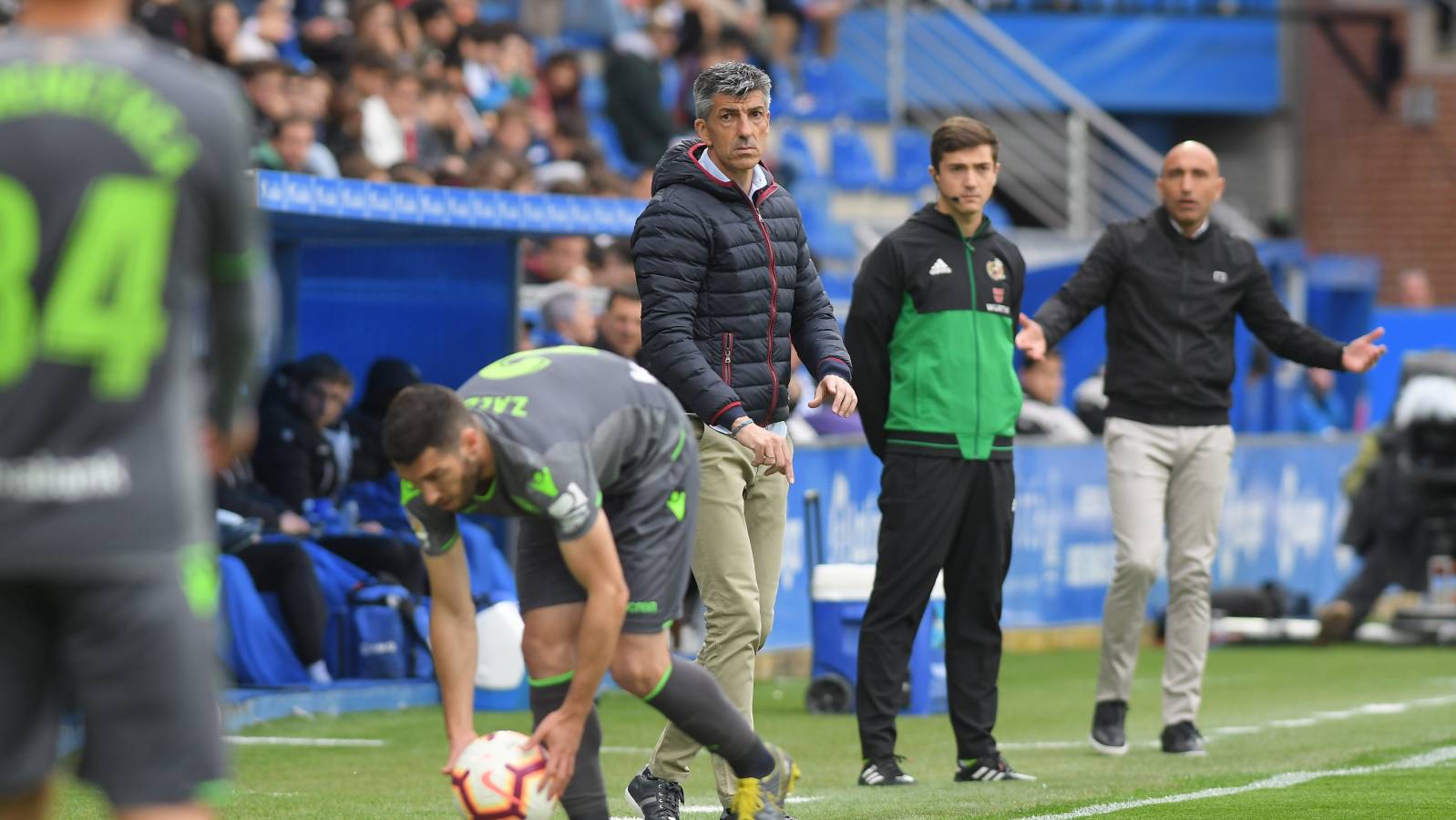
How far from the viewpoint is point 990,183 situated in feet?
28.5

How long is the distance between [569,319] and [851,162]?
929 cm

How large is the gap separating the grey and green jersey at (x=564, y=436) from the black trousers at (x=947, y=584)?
2.59 metres

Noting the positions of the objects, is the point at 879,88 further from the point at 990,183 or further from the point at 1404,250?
the point at 990,183

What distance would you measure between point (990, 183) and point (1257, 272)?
5.95ft

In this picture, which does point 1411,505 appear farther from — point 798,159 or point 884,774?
point 884,774

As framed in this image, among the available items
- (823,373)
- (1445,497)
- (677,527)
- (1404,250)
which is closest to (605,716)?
(823,373)

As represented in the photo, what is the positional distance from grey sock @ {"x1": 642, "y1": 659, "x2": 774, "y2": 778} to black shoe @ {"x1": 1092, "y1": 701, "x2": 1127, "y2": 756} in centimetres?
350

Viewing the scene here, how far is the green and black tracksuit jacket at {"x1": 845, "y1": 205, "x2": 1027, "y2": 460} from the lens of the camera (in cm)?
862

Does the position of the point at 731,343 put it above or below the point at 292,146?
below

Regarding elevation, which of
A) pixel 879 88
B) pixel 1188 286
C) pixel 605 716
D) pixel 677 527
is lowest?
pixel 605 716

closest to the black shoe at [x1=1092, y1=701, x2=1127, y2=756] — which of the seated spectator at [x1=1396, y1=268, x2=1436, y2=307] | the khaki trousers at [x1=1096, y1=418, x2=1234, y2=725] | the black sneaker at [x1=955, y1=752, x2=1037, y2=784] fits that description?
the khaki trousers at [x1=1096, y1=418, x2=1234, y2=725]

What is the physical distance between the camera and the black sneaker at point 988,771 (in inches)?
340

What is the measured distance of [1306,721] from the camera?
1125 centimetres

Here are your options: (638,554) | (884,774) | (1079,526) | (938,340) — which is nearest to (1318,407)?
(1079,526)
